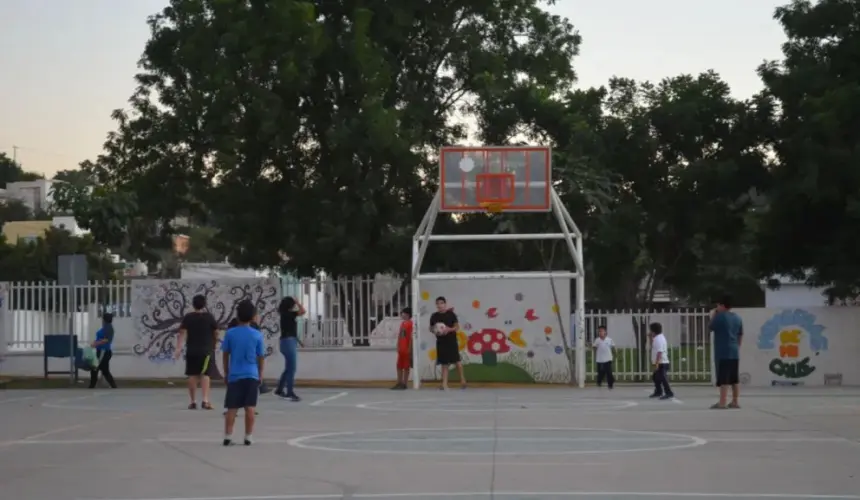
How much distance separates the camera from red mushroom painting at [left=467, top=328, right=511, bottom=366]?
2886 centimetres

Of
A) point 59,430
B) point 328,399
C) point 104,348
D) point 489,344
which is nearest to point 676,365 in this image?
point 489,344

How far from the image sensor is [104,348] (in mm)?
27656

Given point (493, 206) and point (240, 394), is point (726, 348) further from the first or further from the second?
point (240, 394)

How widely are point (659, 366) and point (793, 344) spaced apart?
6.22 metres

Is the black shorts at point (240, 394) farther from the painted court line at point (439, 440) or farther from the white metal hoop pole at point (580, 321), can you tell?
the white metal hoop pole at point (580, 321)

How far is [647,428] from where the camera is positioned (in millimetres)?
16812

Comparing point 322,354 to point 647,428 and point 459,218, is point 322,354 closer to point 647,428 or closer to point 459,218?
point 459,218

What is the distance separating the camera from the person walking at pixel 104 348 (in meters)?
27.5

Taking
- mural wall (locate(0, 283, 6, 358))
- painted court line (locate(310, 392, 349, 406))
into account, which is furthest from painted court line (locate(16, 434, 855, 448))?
mural wall (locate(0, 283, 6, 358))

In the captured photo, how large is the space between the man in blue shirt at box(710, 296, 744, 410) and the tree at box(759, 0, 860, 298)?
9.98 metres

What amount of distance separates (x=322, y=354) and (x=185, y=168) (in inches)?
304

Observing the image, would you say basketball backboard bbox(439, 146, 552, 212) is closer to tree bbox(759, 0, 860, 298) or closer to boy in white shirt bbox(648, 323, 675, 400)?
boy in white shirt bbox(648, 323, 675, 400)

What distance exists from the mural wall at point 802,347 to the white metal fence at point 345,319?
1.08 meters

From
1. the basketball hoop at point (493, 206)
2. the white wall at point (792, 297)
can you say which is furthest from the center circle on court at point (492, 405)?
the white wall at point (792, 297)
